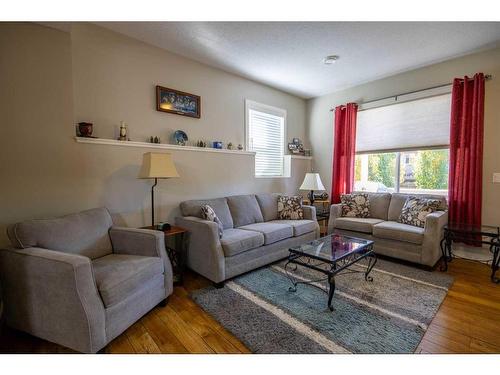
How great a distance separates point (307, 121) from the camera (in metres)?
4.93

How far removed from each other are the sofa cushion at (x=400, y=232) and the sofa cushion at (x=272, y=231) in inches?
43.9

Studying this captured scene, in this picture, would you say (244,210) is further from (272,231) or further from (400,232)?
(400,232)

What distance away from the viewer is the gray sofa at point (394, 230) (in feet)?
8.79

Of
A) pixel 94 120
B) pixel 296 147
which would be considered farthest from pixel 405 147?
pixel 94 120

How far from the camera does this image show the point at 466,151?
3.06 metres

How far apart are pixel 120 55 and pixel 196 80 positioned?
0.93 m

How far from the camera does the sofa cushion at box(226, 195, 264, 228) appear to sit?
313cm

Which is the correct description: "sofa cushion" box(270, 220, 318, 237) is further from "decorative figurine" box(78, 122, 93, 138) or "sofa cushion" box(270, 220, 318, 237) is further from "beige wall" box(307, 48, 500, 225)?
"decorative figurine" box(78, 122, 93, 138)

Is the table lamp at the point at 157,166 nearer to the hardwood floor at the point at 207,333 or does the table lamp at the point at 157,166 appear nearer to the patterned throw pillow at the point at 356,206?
the hardwood floor at the point at 207,333

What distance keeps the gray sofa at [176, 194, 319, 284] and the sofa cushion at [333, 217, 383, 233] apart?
0.38 m

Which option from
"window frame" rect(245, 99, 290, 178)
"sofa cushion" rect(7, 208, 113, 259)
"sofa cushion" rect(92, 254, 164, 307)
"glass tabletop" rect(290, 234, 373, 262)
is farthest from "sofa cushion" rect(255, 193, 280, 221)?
"sofa cushion" rect(7, 208, 113, 259)

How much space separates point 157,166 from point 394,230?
280 cm

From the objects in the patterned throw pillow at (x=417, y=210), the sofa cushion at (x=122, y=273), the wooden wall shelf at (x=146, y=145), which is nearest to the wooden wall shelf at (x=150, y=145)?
the wooden wall shelf at (x=146, y=145)
